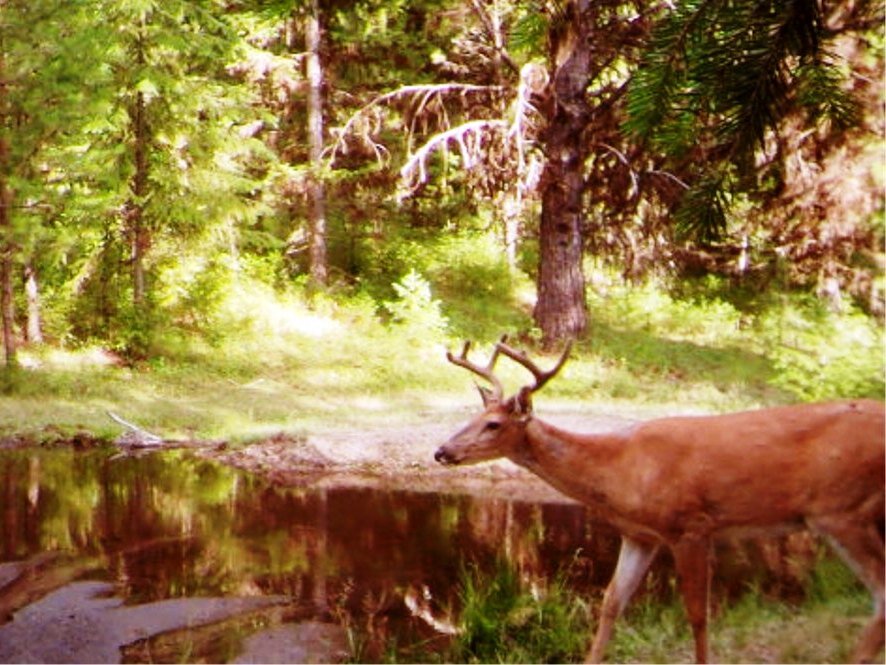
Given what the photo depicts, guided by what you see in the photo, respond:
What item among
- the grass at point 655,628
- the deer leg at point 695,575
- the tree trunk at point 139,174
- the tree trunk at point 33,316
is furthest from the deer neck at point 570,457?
the tree trunk at point 33,316

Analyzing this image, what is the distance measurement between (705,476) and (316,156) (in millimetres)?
10529

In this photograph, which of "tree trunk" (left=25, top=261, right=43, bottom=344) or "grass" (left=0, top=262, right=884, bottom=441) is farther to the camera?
"tree trunk" (left=25, top=261, right=43, bottom=344)

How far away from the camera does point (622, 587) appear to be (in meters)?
4.57

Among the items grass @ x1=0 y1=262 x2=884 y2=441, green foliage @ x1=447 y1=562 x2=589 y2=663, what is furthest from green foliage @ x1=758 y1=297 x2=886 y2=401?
green foliage @ x1=447 y1=562 x2=589 y2=663

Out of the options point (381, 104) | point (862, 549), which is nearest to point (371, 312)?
point (381, 104)

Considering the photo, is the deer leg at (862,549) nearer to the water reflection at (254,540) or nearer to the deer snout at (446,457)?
the deer snout at (446,457)

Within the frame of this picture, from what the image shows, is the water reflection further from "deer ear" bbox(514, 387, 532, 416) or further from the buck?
"deer ear" bbox(514, 387, 532, 416)

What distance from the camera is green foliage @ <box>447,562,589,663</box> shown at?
488 centimetres

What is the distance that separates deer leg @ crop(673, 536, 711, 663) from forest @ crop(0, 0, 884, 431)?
570cm

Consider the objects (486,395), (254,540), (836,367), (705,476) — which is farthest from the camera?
(836,367)

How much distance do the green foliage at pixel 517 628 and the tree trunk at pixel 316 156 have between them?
8.80 m

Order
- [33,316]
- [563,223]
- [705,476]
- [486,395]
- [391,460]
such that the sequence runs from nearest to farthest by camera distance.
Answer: [705,476], [486,395], [391,460], [563,223], [33,316]

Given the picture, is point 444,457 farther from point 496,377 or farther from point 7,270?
point 7,270

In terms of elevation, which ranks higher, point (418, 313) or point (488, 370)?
point (488, 370)
